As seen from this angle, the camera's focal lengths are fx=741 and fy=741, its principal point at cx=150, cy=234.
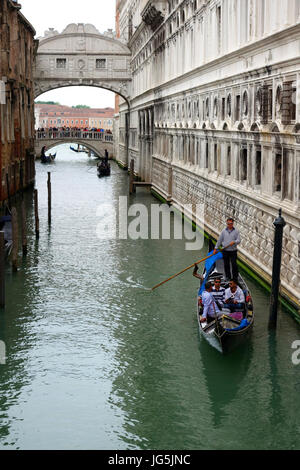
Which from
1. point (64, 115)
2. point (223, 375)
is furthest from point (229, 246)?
point (64, 115)

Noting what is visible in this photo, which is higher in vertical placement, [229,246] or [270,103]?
[270,103]

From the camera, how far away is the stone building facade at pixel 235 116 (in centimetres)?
1076

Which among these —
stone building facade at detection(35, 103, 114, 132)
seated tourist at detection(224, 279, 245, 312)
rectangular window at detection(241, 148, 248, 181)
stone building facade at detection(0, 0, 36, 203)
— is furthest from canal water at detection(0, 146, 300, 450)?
stone building facade at detection(35, 103, 114, 132)

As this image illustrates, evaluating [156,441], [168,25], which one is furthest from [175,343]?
[168,25]

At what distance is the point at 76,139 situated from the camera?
54000 millimetres

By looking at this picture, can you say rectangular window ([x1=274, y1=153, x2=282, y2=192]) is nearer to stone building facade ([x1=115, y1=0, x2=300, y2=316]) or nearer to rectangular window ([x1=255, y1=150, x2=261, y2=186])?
stone building facade ([x1=115, y1=0, x2=300, y2=316])

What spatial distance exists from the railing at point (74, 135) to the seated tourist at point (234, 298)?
45.2m

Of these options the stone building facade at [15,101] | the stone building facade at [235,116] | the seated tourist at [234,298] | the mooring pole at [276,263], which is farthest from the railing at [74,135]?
the mooring pole at [276,263]

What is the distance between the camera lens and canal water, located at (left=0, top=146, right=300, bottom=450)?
7.04m

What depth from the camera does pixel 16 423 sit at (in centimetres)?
725

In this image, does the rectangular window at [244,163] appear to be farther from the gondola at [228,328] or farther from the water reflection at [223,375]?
the water reflection at [223,375]

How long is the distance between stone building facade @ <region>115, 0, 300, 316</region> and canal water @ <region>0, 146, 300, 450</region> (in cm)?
155

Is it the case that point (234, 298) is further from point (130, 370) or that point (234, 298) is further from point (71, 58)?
point (71, 58)

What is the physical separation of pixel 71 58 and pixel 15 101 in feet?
40.1
